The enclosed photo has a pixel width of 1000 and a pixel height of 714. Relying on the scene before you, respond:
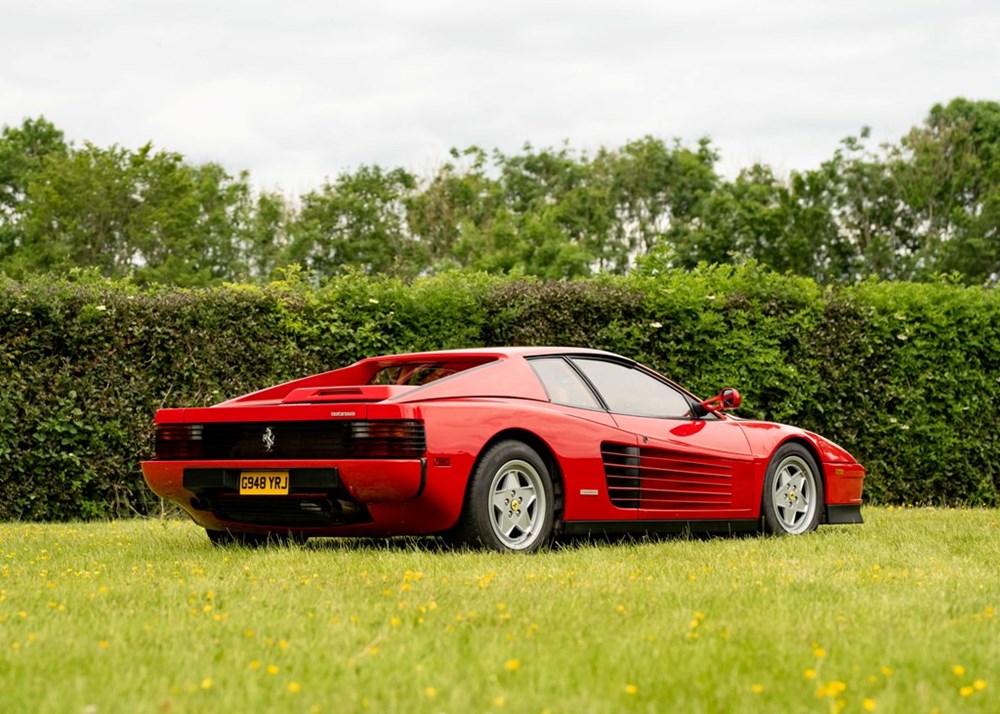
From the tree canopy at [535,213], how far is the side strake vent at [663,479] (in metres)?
27.1

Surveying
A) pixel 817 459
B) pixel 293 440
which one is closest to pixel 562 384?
pixel 293 440

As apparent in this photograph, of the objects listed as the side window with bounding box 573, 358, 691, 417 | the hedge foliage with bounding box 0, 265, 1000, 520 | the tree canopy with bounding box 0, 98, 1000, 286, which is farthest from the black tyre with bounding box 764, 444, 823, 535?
the tree canopy with bounding box 0, 98, 1000, 286

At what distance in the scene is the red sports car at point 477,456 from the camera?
23.9 feet

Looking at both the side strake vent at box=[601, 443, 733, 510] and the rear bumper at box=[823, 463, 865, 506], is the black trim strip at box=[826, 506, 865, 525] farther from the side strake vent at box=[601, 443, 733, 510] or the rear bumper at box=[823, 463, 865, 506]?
the side strake vent at box=[601, 443, 733, 510]

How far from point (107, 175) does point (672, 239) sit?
18607 mm

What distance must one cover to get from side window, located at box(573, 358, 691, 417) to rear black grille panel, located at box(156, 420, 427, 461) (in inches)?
73.0

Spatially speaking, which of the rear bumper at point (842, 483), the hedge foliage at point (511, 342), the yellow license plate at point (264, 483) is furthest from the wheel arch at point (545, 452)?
the hedge foliage at point (511, 342)

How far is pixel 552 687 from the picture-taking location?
376cm

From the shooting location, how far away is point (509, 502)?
25.2ft

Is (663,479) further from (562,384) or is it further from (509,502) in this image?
(509,502)

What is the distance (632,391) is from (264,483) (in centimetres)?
271

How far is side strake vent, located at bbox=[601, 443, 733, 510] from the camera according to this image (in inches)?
327

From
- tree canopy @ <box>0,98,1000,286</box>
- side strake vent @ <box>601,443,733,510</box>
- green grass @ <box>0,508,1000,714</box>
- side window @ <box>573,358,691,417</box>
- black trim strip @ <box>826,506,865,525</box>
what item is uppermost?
tree canopy @ <box>0,98,1000,286</box>

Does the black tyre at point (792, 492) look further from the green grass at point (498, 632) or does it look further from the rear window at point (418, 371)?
the rear window at point (418, 371)
